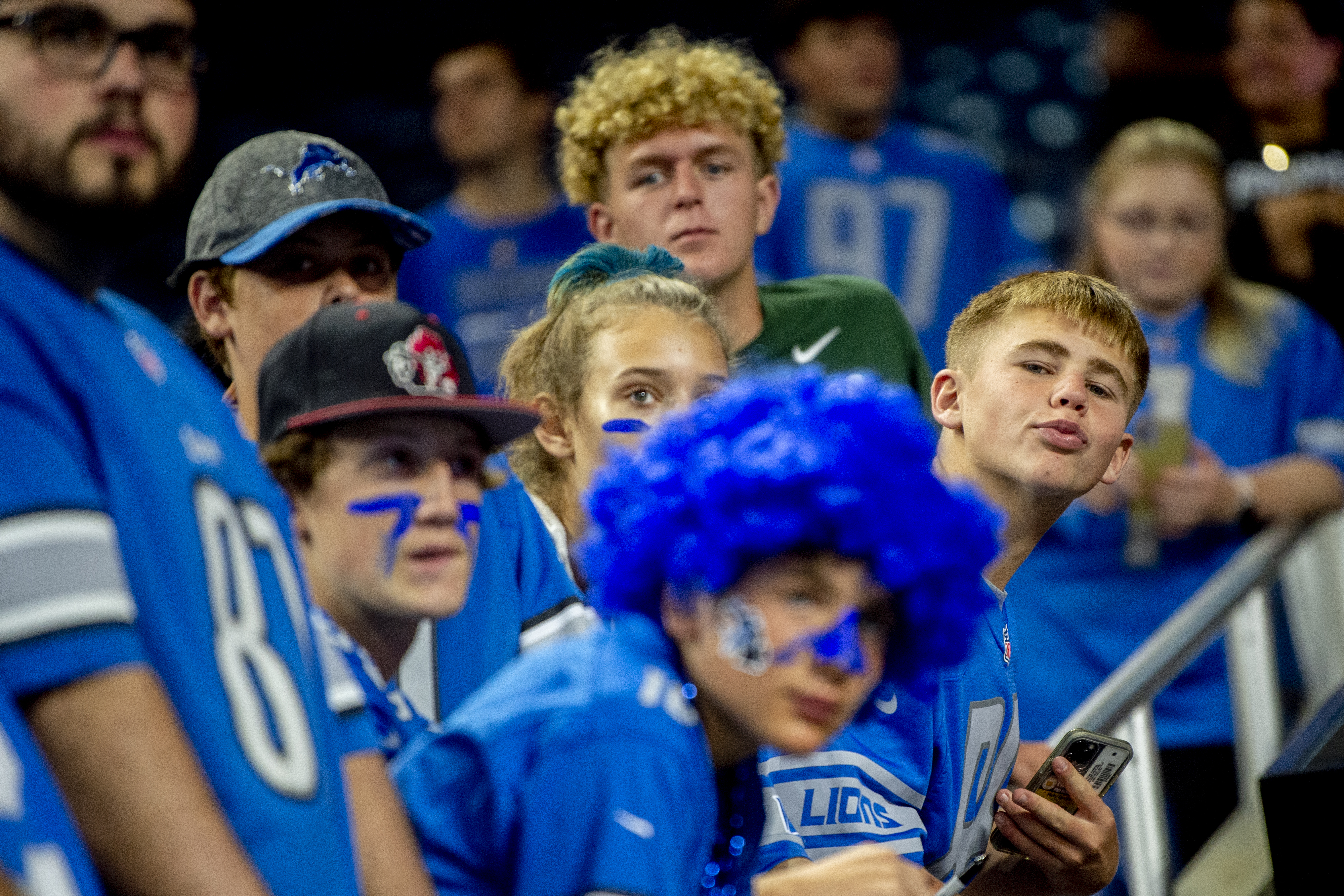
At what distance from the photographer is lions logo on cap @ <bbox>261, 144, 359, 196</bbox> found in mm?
2000

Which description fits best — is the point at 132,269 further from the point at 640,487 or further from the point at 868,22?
the point at 640,487

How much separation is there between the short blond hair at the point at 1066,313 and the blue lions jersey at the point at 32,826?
5.17ft

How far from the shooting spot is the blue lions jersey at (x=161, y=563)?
3.11 feet

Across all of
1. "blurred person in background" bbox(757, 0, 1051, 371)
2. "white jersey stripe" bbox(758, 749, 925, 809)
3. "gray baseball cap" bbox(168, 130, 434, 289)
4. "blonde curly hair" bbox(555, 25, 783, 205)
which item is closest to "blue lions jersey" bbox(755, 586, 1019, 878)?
"white jersey stripe" bbox(758, 749, 925, 809)

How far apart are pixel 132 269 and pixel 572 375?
12.8 ft

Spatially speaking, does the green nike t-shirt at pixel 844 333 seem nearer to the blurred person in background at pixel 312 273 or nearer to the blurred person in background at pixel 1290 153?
the blurred person in background at pixel 312 273

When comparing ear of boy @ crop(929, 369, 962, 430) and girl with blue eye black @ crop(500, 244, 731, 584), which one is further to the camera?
ear of boy @ crop(929, 369, 962, 430)

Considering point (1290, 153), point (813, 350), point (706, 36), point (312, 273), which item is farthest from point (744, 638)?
point (706, 36)

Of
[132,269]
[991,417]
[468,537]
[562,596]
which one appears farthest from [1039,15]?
[468,537]

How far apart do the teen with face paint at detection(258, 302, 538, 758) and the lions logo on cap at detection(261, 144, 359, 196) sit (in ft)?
1.73

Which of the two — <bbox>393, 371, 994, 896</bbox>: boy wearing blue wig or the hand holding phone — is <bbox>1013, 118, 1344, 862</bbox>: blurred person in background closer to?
the hand holding phone

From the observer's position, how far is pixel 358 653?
1508 millimetres

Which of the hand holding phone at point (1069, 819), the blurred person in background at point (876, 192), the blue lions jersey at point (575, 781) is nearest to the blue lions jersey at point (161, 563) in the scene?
the blue lions jersey at point (575, 781)

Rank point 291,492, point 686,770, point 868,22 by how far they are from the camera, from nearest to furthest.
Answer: point 686,770 → point 291,492 → point 868,22
